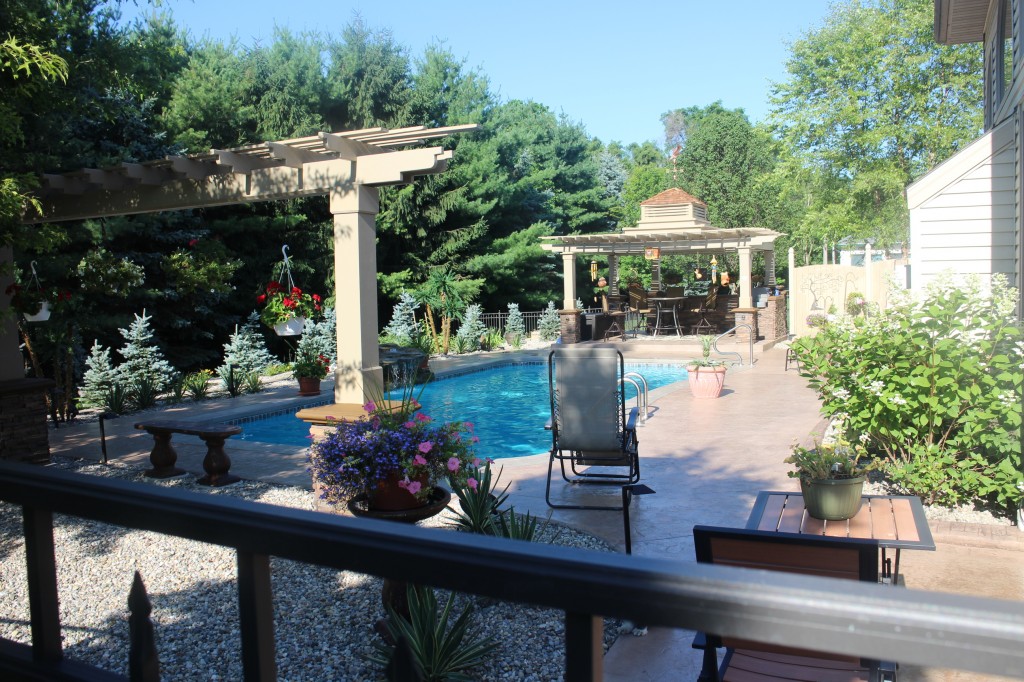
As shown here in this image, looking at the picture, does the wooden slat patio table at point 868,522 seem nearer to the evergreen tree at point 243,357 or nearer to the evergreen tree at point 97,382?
the evergreen tree at point 97,382

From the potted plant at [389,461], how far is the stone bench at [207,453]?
2.67 metres

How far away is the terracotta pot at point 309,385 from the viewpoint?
11844 millimetres

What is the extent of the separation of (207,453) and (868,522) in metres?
5.49

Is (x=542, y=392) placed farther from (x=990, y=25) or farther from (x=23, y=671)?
(x=23, y=671)

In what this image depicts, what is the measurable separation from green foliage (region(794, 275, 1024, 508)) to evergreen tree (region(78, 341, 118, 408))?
9684 millimetres

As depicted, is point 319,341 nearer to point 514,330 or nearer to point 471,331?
point 471,331

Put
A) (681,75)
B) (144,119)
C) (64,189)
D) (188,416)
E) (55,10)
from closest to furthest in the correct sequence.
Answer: (55,10) < (64,189) < (188,416) < (144,119) < (681,75)

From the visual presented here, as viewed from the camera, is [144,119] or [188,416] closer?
[188,416]

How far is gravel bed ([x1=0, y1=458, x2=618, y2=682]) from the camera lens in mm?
3590

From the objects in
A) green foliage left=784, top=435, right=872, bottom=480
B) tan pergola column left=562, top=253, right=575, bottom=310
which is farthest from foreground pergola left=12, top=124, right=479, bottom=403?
tan pergola column left=562, top=253, right=575, bottom=310

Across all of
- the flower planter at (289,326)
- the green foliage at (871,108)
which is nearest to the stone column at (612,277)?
the green foliage at (871,108)

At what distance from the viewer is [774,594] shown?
78 cm

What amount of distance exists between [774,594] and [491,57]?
90.2ft

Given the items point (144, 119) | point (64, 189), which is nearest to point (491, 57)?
point (144, 119)
